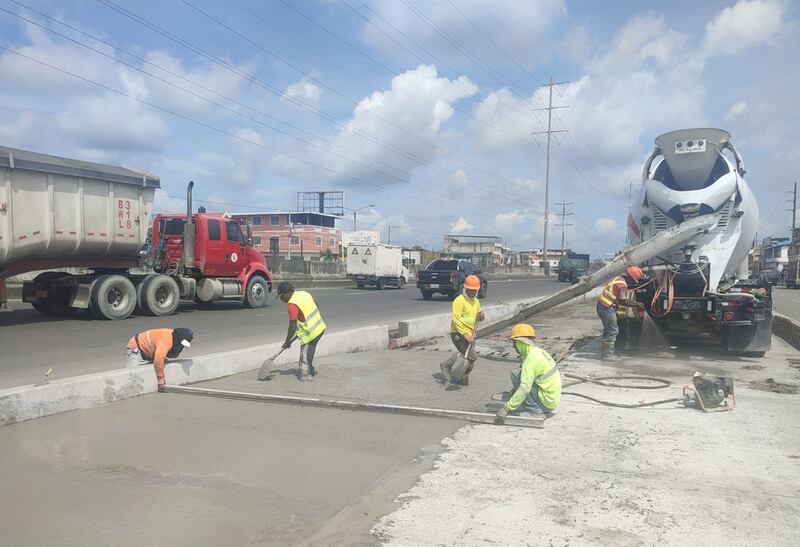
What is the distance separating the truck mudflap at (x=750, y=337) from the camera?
10.1 meters

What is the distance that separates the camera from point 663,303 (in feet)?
33.6

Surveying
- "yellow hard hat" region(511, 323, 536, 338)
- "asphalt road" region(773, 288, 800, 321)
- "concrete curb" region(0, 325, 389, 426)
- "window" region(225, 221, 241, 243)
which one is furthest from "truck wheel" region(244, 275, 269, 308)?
"asphalt road" region(773, 288, 800, 321)

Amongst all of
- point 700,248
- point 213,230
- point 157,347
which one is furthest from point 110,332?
point 700,248

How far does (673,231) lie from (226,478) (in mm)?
8444

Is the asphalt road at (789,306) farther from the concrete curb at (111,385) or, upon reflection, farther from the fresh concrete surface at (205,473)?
the fresh concrete surface at (205,473)

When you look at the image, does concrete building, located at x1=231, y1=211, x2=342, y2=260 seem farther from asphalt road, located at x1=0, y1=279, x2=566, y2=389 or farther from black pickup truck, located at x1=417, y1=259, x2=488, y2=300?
asphalt road, located at x1=0, y1=279, x2=566, y2=389

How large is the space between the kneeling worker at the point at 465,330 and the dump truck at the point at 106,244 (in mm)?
9754

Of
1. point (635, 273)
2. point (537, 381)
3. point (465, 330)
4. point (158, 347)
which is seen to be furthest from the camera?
point (635, 273)

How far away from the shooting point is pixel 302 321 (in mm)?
7793

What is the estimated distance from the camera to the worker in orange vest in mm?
9977

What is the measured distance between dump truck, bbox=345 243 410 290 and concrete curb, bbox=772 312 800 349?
21.2 metres

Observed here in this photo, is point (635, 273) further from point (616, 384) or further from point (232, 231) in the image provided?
point (232, 231)

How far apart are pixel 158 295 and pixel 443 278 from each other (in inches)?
489

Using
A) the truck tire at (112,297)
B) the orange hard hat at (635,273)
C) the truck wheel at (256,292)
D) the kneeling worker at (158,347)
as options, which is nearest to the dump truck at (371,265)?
the truck wheel at (256,292)
